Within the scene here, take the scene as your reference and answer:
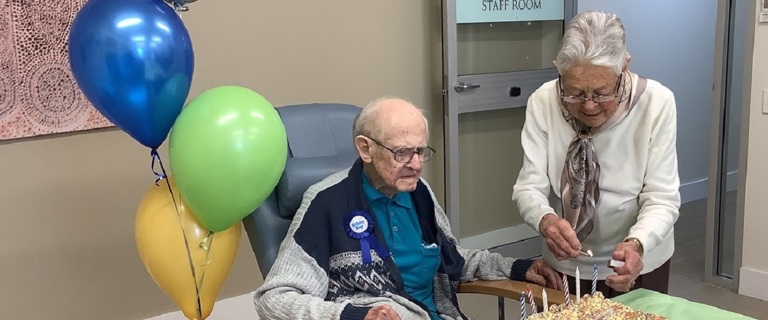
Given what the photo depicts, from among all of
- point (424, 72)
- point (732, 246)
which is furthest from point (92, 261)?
point (732, 246)

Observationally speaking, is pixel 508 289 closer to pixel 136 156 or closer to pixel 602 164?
pixel 602 164

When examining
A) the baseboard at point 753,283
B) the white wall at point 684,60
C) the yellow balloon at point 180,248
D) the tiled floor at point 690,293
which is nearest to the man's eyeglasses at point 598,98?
the yellow balloon at point 180,248

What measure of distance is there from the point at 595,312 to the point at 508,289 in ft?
A: 1.51

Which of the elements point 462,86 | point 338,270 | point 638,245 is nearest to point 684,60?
point 462,86

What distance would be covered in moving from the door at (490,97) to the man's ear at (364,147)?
1.66 metres

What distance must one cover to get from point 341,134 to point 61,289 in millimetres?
1354

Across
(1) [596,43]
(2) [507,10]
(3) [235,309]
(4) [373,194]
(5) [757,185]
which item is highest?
(2) [507,10]

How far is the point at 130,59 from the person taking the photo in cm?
173

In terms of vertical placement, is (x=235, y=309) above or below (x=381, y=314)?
below

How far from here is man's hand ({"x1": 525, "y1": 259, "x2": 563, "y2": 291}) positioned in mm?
1944

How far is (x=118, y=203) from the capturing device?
112 inches

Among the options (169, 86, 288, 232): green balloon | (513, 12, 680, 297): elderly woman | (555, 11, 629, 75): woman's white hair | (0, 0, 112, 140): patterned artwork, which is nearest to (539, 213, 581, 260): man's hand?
(513, 12, 680, 297): elderly woman

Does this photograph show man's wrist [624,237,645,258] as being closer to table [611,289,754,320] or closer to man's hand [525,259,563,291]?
table [611,289,754,320]

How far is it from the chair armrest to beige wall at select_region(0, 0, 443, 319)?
143 centimetres
